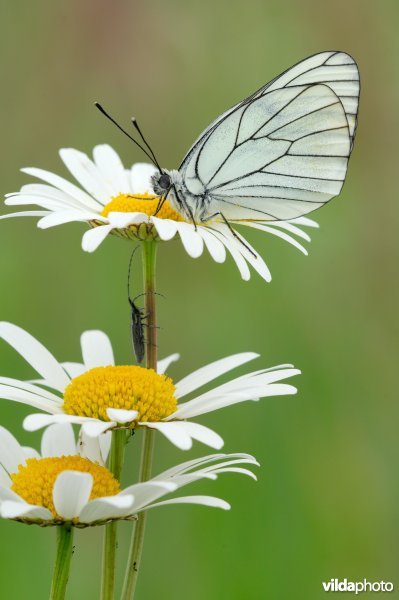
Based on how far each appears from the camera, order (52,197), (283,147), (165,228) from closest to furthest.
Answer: (165,228) < (52,197) < (283,147)

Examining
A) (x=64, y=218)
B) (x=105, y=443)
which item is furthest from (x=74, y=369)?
(x=64, y=218)

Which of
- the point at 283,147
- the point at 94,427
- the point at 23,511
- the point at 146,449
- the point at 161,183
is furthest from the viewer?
the point at 283,147

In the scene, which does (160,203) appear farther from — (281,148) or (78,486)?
(78,486)

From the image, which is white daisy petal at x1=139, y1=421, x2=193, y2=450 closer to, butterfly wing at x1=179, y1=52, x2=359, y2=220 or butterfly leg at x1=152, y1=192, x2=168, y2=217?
butterfly leg at x1=152, y1=192, x2=168, y2=217

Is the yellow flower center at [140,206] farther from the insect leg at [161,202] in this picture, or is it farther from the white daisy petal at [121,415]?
the white daisy petal at [121,415]

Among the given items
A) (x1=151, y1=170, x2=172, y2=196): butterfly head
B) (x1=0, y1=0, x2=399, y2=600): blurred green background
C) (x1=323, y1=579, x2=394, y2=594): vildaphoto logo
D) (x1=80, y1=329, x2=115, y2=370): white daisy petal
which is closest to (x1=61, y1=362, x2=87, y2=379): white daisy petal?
(x1=80, y1=329, x2=115, y2=370): white daisy petal

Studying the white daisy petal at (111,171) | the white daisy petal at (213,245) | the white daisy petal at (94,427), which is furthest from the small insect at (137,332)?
the white daisy petal at (111,171)
